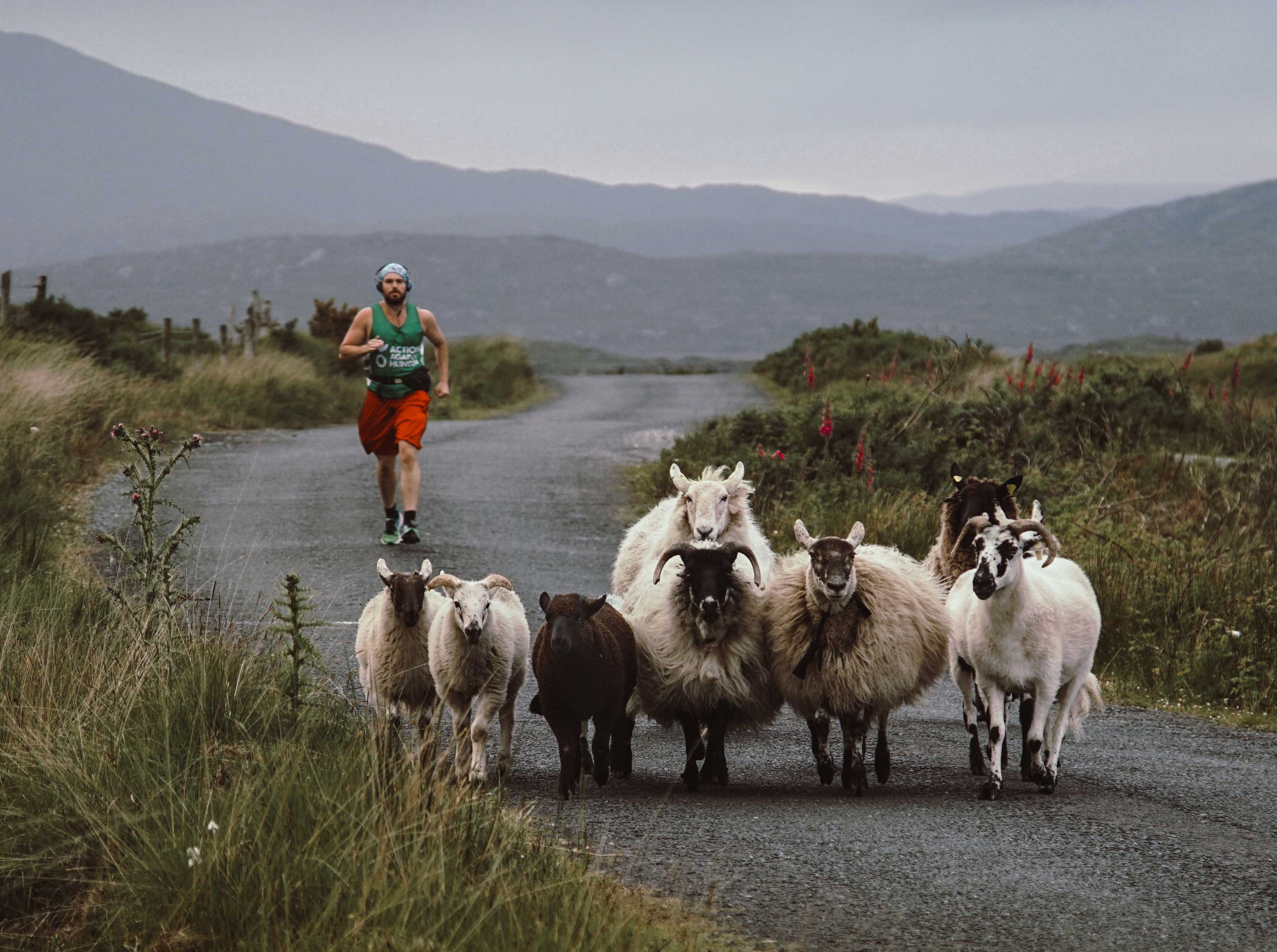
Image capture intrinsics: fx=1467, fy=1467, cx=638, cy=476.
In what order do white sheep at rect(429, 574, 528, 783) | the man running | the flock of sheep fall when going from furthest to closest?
1. the man running
2. the flock of sheep
3. white sheep at rect(429, 574, 528, 783)

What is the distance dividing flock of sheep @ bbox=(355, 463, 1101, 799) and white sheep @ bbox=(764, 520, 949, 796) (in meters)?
0.01

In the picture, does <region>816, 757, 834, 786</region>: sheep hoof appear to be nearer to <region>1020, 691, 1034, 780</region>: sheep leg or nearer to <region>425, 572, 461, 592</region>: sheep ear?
<region>1020, 691, 1034, 780</region>: sheep leg

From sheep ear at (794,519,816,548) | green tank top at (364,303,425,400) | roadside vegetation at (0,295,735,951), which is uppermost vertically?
green tank top at (364,303,425,400)

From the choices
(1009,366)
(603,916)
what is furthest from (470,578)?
(1009,366)

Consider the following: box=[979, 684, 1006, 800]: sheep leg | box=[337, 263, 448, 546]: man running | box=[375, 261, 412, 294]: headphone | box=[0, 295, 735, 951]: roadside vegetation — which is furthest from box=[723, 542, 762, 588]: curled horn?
box=[375, 261, 412, 294]: headphone

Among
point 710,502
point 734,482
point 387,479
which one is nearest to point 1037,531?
point 710,502

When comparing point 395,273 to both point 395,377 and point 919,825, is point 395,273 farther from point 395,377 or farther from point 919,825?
point 919,825

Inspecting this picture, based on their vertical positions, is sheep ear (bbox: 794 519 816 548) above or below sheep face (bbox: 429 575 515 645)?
above

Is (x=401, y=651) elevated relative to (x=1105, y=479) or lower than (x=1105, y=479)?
lower

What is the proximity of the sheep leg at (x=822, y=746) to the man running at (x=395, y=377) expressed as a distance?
6.58 m

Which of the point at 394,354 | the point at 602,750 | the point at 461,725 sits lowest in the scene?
the point at 602,750

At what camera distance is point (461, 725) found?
7.77m

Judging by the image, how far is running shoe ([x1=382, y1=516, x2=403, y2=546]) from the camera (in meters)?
14.6

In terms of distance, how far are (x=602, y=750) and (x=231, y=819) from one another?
290 centimetres
